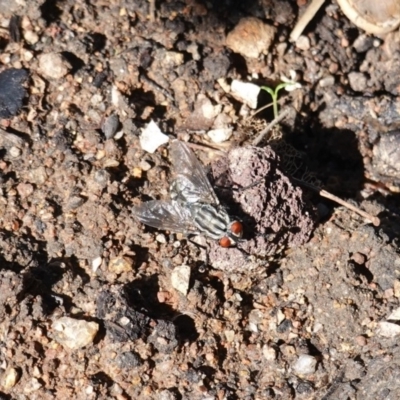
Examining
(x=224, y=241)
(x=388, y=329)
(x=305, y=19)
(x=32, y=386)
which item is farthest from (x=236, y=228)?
(x=305, y=19)

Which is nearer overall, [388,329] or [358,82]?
[388,329]

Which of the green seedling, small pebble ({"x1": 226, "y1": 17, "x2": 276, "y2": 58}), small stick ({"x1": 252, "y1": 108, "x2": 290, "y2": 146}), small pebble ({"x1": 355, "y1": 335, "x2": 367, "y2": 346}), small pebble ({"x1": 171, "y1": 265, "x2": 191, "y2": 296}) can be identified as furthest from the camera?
small pebble ({"x1": 226, "y1": 17, "x2": 276, "y2": 58})

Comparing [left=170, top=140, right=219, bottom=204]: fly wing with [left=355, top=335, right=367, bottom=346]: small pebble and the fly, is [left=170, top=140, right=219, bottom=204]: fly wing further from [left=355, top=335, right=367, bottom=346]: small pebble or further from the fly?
[left=355, top=335, right=367, bottom=346]: small pebble

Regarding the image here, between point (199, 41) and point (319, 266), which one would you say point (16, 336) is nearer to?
point (319, 266)

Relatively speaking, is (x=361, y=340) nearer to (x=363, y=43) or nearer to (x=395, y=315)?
(x=395, y=315)

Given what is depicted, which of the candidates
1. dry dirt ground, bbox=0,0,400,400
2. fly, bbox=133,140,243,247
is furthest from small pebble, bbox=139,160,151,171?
fly, bbox=133,140,243,247

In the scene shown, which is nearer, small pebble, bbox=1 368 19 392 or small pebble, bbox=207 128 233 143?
small pebble, bbox=1 368 19 392

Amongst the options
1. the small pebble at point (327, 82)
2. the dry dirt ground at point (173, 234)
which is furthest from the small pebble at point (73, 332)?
the small pebble at point (327, 82)
